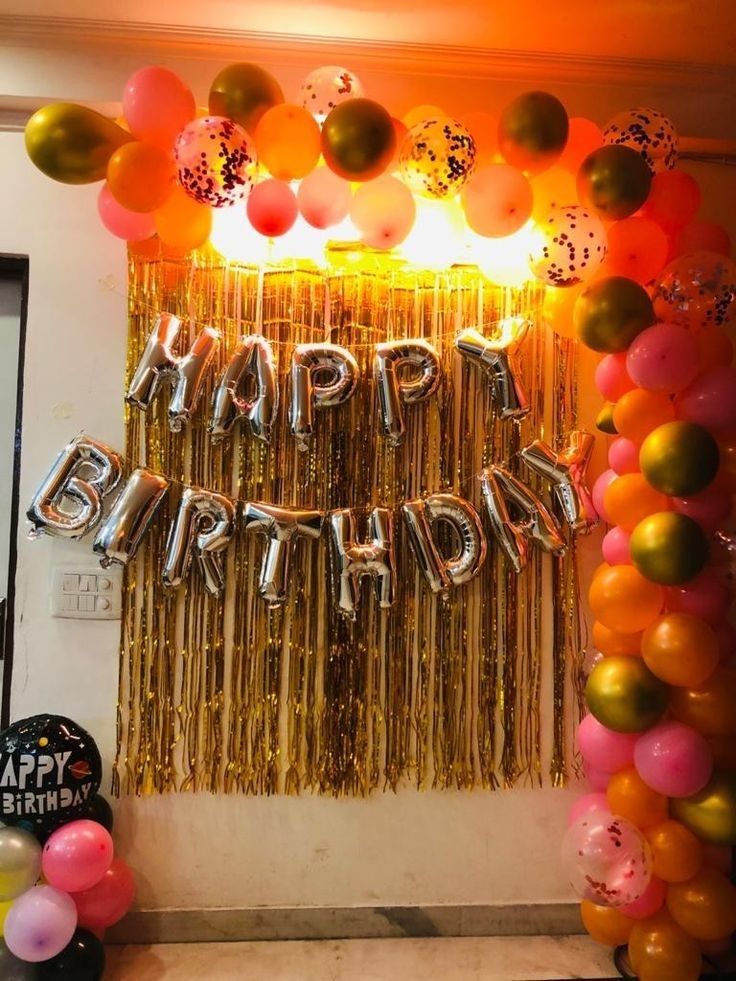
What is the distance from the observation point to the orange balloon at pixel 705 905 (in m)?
1.65

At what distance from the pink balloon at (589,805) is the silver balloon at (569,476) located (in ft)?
2.27

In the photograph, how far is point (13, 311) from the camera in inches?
83.3

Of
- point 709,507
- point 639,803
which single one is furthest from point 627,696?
point 709,507

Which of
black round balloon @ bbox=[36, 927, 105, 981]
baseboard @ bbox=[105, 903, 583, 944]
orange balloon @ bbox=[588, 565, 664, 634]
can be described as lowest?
baseboard @ bbox=[105, 903, 583, 944]

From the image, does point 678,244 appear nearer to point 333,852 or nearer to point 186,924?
point 333,852

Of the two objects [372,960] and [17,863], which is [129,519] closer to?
[17,863]

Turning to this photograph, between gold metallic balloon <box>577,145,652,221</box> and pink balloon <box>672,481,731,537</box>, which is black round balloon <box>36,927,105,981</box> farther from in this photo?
gold metallic balloon <box>577,145,652,221</box>

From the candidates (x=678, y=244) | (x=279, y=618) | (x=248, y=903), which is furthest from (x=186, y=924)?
(x=678, y=244)

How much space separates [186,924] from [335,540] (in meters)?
1.14

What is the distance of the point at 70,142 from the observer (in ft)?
5.28

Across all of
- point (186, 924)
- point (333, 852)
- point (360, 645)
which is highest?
point (360, 645)

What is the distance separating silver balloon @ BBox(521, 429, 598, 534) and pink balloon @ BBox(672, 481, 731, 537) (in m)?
0.30

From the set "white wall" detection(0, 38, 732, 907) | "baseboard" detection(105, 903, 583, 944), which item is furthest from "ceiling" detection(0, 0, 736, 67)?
"baseboard" detection(105, 903, 583, 944)

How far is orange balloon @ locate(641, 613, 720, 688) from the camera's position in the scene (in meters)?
1.61
